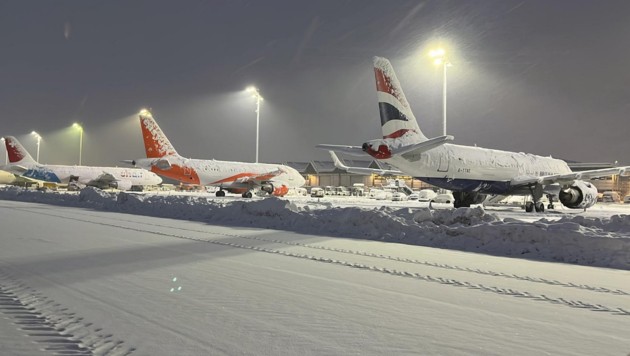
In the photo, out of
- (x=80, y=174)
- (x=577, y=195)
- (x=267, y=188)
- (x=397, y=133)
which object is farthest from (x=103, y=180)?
(x=577, y=195)

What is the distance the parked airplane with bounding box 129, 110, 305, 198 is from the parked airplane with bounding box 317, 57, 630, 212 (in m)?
15.5

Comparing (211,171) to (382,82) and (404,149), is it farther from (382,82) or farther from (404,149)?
(404,149)

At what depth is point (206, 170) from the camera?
37562 millimetres

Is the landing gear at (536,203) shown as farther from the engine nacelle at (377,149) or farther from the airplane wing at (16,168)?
the airplane wing at (16,168)

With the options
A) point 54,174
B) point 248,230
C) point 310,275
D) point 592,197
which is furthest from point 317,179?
point 310,275

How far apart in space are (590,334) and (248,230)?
9.49m

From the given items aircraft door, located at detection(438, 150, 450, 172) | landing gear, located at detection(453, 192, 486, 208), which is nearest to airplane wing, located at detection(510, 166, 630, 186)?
landing gear, located at detection(453, 192, 486, 208)

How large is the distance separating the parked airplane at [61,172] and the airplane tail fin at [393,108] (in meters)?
40.1

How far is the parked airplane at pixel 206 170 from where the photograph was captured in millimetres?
35656

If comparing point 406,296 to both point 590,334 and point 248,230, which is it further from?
point 248,230

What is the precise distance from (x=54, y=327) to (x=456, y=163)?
1896cm

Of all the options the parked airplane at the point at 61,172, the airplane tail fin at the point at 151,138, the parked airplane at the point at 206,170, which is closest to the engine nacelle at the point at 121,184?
the parked airplane at the point at 61,172

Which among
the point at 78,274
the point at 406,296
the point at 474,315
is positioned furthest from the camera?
the point at 78,274

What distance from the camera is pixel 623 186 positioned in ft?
187
